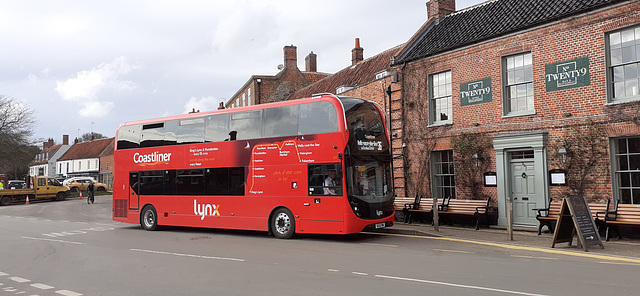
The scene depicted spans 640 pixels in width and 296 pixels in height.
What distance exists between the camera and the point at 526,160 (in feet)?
47.3

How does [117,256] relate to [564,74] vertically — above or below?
below

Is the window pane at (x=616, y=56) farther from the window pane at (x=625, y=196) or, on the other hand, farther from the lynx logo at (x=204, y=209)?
the lynx logo at (x=204, y=209)

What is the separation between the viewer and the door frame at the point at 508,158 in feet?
45.3

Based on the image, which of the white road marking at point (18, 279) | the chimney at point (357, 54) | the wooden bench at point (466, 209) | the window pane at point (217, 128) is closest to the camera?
the white road marking at point (18, 279)

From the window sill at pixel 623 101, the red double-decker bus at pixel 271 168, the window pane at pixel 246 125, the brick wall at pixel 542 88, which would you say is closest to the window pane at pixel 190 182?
the red double-decker bus at pixel 271 168

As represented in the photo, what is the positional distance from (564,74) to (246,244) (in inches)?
392

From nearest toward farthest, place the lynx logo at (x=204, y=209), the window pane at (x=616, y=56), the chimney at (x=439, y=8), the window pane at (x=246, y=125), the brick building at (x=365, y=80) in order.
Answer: the window pane at (x=616, y=56) < the window pane at (x=246, y=125) < the lynx logo at (x=204, y=209) < the brick building at (x=365, y=80) < the chimney at (x=439, y=8)

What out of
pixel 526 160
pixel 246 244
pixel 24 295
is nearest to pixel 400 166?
pixel 526 160

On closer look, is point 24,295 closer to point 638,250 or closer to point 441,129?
point 638,250

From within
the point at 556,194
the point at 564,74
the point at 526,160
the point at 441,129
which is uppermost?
the point at 564,74

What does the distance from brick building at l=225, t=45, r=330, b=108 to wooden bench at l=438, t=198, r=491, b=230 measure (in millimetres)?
21269

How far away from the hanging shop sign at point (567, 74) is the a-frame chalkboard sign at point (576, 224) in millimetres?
3863

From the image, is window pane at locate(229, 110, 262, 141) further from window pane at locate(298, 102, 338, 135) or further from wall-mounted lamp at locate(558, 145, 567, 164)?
wall-mounted lamp at locate(558, 145, 567, 164)

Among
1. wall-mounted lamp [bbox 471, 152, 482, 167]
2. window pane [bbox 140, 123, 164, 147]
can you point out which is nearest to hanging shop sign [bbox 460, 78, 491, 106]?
wall-mounted lamp [bbox 471, 152, 482, 167]
